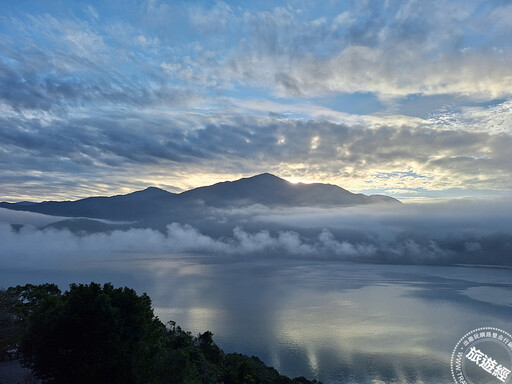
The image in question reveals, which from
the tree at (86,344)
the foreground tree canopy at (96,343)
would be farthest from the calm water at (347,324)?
the tree at (86,344)

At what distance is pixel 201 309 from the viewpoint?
147 meters

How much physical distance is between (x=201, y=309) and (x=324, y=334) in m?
63.4

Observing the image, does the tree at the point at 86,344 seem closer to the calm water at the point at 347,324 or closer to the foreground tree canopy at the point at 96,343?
the foreground tree canopy at the point at 96,343

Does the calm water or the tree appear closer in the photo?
the tree

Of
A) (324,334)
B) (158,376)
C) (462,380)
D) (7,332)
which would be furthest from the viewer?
(324,334)

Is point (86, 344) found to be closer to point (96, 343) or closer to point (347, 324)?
point (96, 343)

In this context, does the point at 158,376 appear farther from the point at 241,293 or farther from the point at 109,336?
the point at 241,293

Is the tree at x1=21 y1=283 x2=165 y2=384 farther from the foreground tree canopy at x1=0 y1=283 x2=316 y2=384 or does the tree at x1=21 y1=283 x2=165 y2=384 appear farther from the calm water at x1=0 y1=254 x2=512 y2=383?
the calm water at x1=0 y1=254 x2=512 y2=383

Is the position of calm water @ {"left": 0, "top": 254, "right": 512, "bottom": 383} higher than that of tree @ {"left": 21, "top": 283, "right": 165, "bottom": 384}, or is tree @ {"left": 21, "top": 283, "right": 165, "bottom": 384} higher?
tree @ {"left": 21, "top": 283, "right": 165, "bottom": 384}

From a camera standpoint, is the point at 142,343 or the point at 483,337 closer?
the point at 142,343

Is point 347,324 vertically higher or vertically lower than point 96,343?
lower

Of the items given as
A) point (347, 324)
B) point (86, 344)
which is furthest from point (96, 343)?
point (347, 324)

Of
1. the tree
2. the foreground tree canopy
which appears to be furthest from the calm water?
the tree

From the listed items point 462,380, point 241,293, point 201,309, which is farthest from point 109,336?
point 241,293
